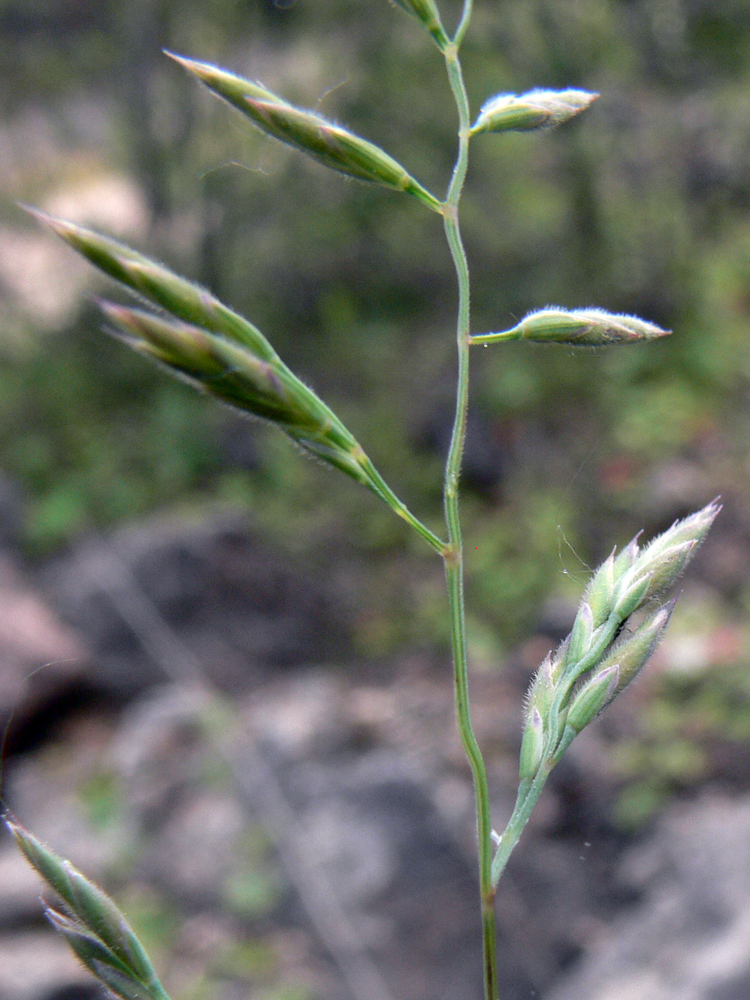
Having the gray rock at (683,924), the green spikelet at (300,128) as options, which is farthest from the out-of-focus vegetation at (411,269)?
the green spikelet at (300,128)

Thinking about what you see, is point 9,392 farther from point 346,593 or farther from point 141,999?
point 141,999

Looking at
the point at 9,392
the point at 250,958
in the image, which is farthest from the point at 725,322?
the point at 9,392

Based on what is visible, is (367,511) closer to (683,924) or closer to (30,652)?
(30,652)

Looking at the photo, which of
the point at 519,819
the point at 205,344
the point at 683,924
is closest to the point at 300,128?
the point at 205,344

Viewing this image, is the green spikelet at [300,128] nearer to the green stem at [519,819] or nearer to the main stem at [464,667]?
the main stem at [464,667]

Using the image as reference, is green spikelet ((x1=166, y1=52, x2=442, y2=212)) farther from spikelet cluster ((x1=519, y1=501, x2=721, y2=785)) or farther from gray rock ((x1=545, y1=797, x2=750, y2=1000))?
gray rock ((x1=545, y1=797, x2=750, y2=1000))
